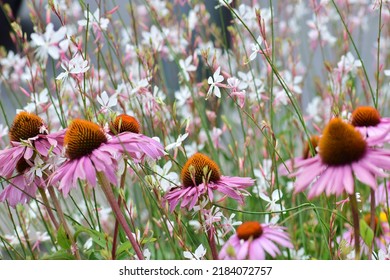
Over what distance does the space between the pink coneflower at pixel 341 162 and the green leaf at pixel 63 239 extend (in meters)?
0.32

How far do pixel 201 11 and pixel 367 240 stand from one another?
3.16 ft

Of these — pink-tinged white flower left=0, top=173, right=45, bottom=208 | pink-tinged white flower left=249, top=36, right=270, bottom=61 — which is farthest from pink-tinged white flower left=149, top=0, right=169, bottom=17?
pink-tinged white flower left=0, top=173, right=45, bottom=208

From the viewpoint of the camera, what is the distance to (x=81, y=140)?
808 mm

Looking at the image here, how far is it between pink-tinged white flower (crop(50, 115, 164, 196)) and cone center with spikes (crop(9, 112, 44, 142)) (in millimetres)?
94

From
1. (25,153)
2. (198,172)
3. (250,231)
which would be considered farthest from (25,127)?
(250,231)

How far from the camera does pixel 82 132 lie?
2.66 ft

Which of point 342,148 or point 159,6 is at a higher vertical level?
point 159,6

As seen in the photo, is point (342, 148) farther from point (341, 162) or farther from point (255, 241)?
point (255, 241)

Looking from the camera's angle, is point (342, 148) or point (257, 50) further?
point (257, 50)

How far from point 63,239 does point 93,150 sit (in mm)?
137

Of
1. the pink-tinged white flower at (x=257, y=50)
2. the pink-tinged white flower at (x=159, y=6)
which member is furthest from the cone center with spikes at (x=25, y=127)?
the pink-tinged white flower at (x=159, y=6)

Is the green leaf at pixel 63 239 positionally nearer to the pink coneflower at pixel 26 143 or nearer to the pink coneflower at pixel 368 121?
the pink coneflower at pixel 26 143
